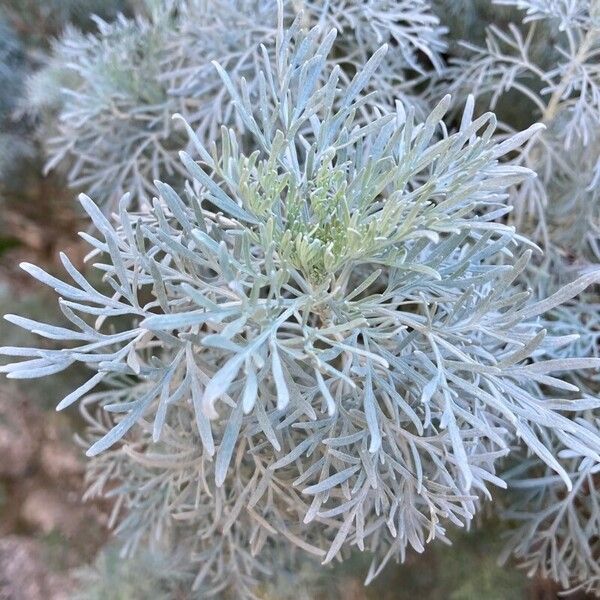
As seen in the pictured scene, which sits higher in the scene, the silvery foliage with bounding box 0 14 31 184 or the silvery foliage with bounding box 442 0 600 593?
the silvery foliage with bounding box 0 14 31 184

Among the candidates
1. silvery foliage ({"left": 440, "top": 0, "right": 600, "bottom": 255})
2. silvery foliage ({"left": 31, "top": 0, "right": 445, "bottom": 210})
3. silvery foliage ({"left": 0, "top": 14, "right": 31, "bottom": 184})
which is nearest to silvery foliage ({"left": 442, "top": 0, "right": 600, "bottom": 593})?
silvery foliage ({"left": 440, "top": 0, "right": 600, "bottom": 255})

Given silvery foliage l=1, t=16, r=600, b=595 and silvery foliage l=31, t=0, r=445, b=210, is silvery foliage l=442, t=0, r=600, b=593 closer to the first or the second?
silvery foliage l=31, t=0, r=445, b=210

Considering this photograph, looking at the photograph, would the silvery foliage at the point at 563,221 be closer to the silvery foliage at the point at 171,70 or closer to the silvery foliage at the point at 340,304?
the silvery foliage at the point at 171,70

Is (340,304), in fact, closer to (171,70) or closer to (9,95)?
(171,70)

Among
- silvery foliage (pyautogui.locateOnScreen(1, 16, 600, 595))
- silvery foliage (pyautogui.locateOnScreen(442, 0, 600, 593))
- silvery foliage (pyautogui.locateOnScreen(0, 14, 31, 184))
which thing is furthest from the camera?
silvery foliage (pyautogui.locateOnScreen(0, 14, 31, 184))

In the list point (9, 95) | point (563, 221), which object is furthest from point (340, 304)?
point (9, 95)

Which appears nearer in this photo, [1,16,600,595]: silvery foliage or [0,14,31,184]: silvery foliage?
[1,16,600,595]: silvery foliage

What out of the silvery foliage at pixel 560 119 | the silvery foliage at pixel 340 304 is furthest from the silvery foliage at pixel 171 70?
the silvery foliage at pixel 340 304

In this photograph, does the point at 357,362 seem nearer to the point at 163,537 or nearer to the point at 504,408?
the point at 504,408
